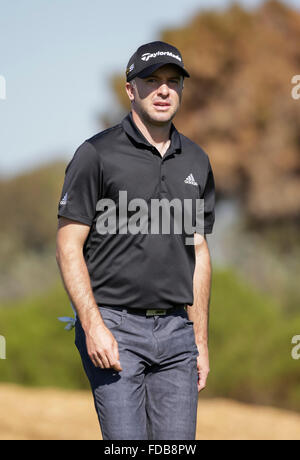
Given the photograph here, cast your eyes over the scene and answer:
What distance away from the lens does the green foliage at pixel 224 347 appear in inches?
421

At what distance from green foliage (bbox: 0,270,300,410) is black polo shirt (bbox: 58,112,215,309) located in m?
6.77

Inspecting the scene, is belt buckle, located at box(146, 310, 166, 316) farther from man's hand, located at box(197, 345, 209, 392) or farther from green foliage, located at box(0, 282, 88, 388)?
green foliage, located at box(0, 282, 88, 388)

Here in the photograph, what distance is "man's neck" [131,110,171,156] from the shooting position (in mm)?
4145

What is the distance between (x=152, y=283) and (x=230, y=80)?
23.7 m

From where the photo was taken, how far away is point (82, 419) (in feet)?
33.0

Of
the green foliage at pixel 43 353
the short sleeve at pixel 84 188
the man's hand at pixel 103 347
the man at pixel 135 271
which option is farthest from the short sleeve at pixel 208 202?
the green foliage at pixel 43 353

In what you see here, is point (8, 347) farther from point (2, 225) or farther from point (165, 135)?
point (2, 225)

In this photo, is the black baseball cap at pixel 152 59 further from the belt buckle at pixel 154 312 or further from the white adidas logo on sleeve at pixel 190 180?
the belt buckle at pixel 154 312

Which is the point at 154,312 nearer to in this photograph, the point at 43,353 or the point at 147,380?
the point at 147,380

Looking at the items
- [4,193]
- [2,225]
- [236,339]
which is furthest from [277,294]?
[4,193]

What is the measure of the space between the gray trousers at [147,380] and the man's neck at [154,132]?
0.85 metres

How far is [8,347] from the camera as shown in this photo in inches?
467

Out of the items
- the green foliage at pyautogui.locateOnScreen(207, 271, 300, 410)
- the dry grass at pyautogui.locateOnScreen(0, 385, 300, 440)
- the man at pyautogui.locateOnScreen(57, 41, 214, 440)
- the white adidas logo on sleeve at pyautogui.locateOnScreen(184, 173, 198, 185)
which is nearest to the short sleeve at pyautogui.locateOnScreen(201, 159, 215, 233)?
the white adidas logo on sleeve at pyautogui.locateOnScreen(184, 173, 198, 185)

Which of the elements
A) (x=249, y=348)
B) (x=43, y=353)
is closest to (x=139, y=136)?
(x=249, y=348)
